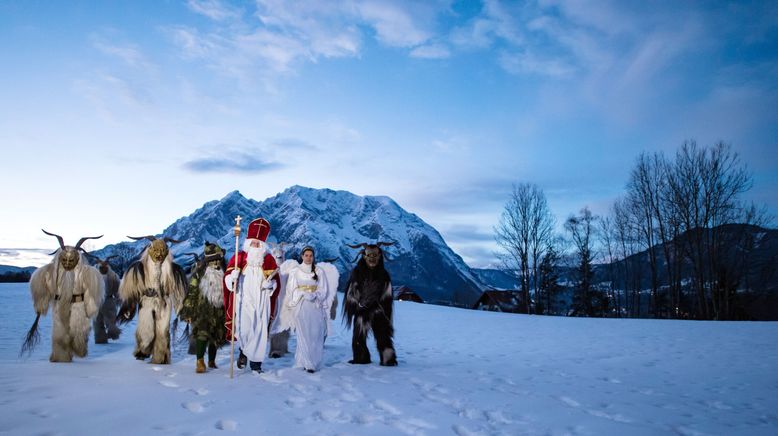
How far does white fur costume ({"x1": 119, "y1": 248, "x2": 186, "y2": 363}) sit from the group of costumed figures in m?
0.01

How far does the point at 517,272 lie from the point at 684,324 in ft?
50.7

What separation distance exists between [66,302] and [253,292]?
2.85 meters

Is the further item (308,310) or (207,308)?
Answer: (308,310)

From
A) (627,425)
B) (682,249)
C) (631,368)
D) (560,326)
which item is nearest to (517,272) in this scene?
(682,249)

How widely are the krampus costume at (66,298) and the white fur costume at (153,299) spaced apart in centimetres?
53

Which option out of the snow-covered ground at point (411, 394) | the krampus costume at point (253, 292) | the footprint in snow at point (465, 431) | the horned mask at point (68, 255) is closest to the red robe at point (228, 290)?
the krampus costume at point (253, 292)

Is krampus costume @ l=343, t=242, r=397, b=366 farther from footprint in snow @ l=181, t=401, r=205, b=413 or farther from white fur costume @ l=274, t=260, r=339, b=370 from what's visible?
footprint in snow @ l=181, t=401, r=205, b=413

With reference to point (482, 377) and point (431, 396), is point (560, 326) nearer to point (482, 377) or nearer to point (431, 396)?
point (482, 377)

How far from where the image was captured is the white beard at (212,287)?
7.30m

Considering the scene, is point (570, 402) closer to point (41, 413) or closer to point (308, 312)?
point (308, 312)

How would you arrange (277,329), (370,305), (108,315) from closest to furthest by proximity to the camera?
(277,329)
(370,305)
(108,315)

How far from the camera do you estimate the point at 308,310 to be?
7793mm

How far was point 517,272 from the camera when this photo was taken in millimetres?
32219

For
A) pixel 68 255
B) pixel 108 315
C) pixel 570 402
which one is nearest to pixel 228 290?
pixel 68 255
